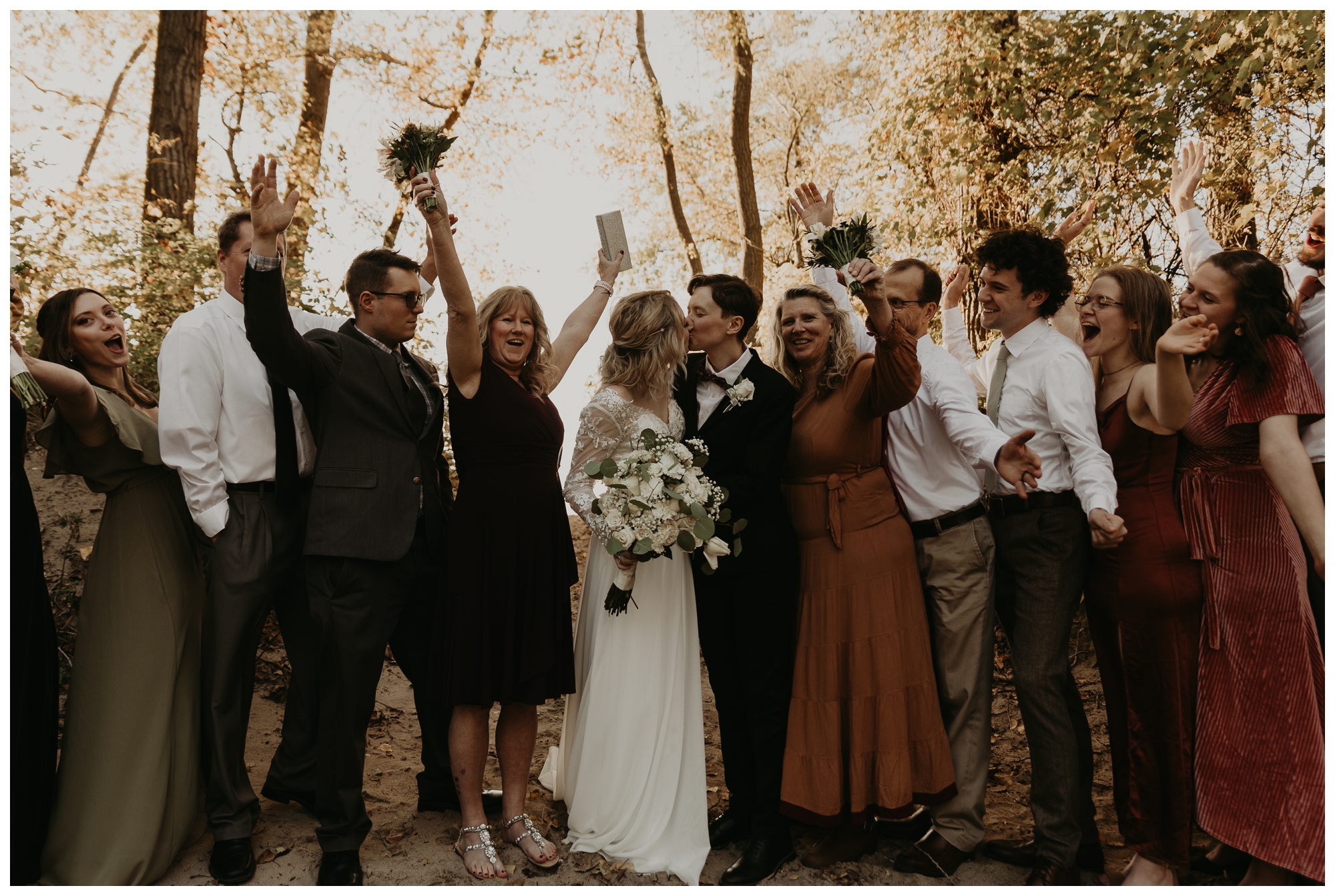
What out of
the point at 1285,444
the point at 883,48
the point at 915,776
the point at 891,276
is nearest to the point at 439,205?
the point at 891,276

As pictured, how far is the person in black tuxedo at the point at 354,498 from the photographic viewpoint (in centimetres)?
364

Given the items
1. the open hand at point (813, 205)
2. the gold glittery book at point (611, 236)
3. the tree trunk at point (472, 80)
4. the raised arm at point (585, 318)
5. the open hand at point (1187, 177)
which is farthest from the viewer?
the tree trunk at point (472, 80)

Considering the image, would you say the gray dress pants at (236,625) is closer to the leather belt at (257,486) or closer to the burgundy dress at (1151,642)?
the leather belt at (257,486)

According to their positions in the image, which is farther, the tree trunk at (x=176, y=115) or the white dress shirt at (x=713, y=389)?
the tree trunk at (x=176, y=115)

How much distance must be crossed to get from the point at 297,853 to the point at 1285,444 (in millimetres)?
4699

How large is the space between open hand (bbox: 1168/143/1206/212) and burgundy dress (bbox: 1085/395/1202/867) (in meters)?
1.49

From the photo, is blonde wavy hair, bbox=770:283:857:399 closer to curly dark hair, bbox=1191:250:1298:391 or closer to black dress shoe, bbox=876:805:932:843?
curly dark hair, bbox=1191:250:1298:391

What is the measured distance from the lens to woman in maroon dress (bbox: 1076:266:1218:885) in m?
3.68

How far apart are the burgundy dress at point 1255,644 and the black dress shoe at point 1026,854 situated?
0.50 meters

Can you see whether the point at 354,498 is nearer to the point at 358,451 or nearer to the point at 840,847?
the point at 358,451

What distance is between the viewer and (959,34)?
8625mm

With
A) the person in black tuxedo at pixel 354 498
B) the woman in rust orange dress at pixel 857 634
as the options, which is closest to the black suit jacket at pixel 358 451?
the person in black tuxedo at pixel 354 498

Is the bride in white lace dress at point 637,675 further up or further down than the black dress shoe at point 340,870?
further up

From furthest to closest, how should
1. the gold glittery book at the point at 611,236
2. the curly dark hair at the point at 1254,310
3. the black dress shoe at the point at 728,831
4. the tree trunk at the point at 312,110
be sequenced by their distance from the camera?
the tree trunk at the point at 312,110 → the gold glittery book at the point at 611,236 → the black dress shoe at the point at 728,831 → the curly dark hair at the point at 1254,310
